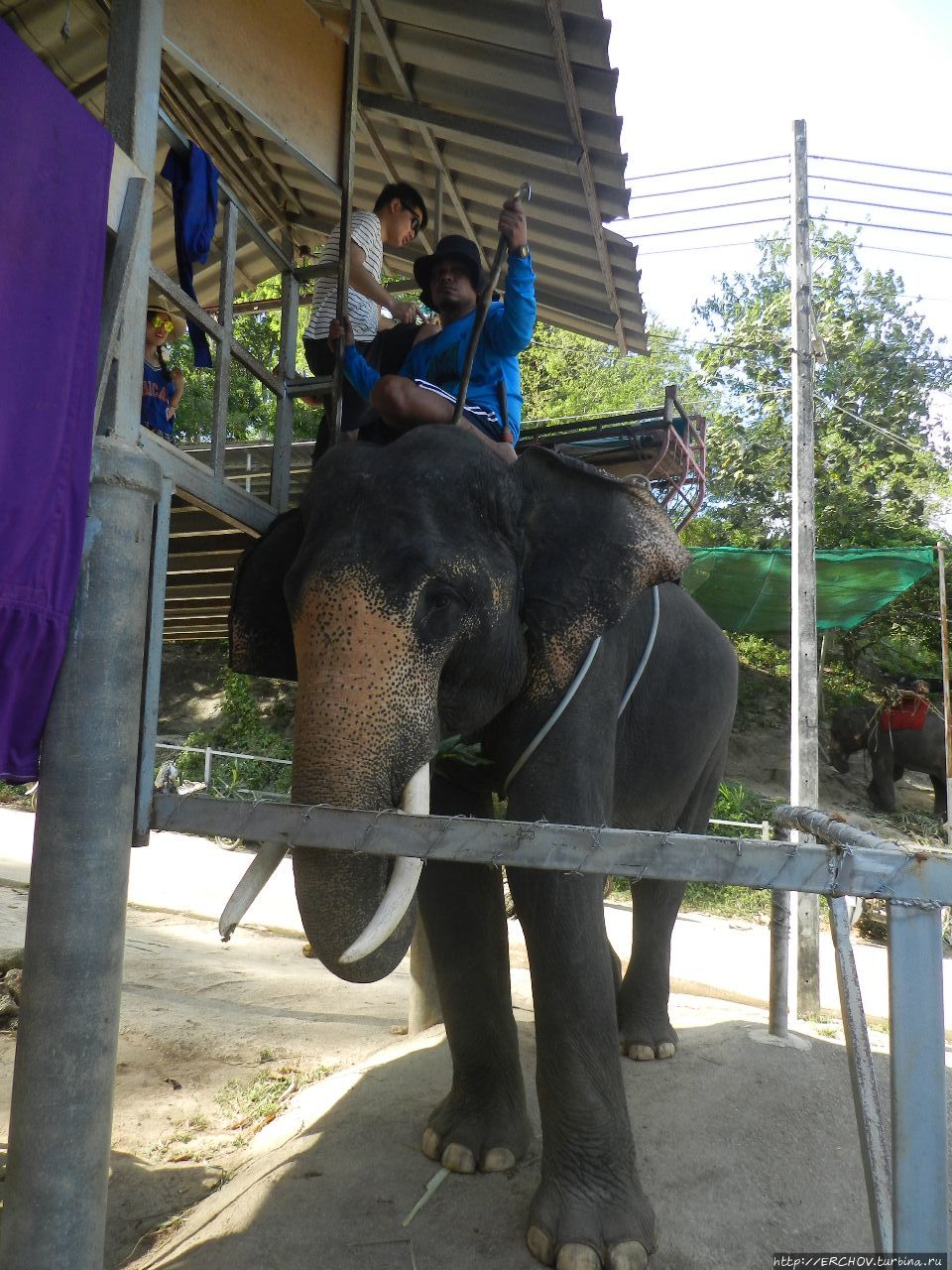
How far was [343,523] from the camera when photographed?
8.98ft

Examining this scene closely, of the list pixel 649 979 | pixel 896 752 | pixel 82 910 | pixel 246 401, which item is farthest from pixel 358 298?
pixel 246 401

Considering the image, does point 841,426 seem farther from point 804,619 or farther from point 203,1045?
point 203,1045

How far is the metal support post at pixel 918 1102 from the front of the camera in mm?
1587

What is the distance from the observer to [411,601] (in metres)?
2.59

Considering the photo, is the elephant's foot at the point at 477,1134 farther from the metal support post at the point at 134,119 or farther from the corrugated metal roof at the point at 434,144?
the metal support post at the point at 134,119

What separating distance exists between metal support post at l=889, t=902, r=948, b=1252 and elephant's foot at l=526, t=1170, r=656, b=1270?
1208 millimetres

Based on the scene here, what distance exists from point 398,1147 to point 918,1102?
2.25 m

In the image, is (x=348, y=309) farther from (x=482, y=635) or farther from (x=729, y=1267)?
(x=729, y=1267)

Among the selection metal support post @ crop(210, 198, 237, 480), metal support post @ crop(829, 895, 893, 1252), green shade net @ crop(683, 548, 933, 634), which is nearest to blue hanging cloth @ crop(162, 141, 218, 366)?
metal support post @ crop(210, 198, 237, 480)

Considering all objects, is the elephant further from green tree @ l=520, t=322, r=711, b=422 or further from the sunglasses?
green tree @ l=520, t=322, r=711, b=422

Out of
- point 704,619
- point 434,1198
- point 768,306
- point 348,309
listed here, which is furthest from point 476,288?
point 768,306

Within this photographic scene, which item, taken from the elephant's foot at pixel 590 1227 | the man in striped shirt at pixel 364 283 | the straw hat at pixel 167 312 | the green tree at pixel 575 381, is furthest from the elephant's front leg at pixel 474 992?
the green tree at pixel 575 381

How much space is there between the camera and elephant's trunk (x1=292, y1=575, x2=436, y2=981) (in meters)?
2.34

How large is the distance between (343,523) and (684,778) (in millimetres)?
2124
